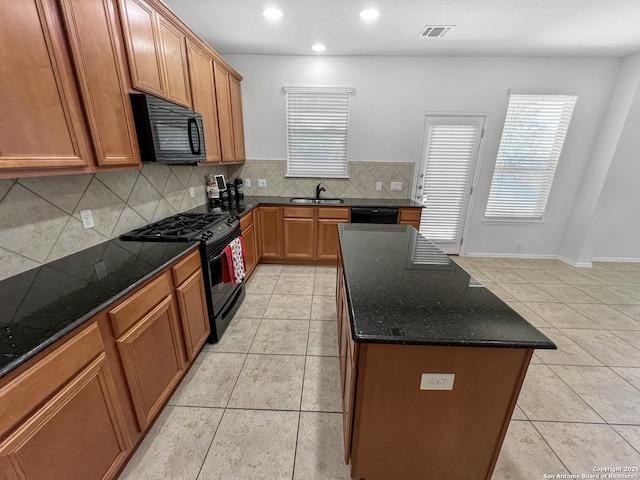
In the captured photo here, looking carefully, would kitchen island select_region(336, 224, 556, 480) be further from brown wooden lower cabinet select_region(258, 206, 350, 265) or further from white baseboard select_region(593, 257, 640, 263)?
white baseboard select_region(593, 257, 640, 263)

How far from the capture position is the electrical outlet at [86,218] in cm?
163

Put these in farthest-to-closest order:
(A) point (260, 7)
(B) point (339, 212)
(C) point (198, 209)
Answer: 1. (B) point (339, 212)
2. (C) point (198, 209)
3. (A) point (260, 7)

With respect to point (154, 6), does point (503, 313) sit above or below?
below

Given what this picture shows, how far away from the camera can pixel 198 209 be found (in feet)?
9.70

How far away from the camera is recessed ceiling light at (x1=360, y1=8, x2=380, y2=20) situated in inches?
91.0

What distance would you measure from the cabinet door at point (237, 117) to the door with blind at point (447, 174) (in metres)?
2.58

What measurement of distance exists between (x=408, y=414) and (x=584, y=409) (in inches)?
58.3

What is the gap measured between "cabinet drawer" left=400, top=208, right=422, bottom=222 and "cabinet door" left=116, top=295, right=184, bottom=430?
9.24ft

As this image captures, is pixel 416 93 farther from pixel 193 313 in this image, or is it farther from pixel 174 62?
pixel 193 313

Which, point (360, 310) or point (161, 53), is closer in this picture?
point (360, 310)

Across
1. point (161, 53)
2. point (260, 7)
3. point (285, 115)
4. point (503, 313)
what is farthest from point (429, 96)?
point (503, 313)

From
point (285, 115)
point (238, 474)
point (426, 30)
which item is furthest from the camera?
point (285, 115)

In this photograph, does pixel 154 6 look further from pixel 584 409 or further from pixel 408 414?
pixel 584 409

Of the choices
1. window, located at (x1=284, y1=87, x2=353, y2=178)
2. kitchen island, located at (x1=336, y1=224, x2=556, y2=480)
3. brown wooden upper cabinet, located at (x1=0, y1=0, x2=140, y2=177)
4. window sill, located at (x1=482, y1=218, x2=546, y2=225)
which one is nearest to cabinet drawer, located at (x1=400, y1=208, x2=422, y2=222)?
window, located at (x1=284, y1=87, x2=353, y2=178)
